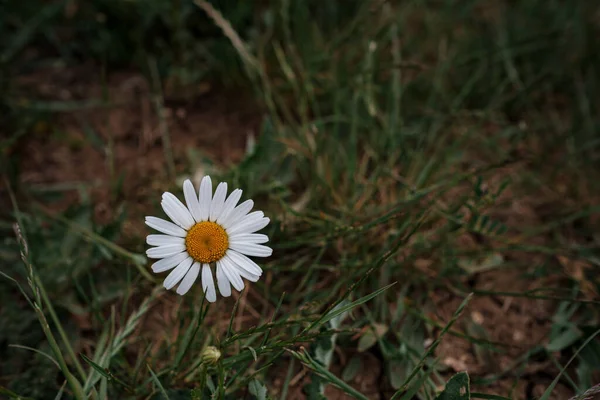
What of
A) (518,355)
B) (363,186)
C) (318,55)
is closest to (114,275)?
(363,186)

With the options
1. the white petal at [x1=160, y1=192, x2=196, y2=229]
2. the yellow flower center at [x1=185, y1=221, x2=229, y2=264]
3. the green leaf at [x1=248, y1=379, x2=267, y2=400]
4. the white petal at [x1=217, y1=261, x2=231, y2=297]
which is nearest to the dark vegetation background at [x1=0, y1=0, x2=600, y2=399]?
the green leaf at [x1=248, y1=379, x2=267, y2=400]

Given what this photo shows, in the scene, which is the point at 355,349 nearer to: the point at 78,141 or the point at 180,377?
the point at 180,377

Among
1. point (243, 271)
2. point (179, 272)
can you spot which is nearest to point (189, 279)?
point (179, 272)

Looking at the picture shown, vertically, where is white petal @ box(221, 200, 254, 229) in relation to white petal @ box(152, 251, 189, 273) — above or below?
above

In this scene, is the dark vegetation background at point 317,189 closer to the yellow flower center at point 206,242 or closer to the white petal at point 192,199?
the yellow flower center at point 206,242

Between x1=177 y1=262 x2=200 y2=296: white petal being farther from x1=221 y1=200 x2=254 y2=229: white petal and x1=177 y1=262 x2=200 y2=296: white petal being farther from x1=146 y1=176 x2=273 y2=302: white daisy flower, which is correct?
x1=221 y1=200 x2=254 y2=229: white petal

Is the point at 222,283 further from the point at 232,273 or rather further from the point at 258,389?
the point at 258,389
